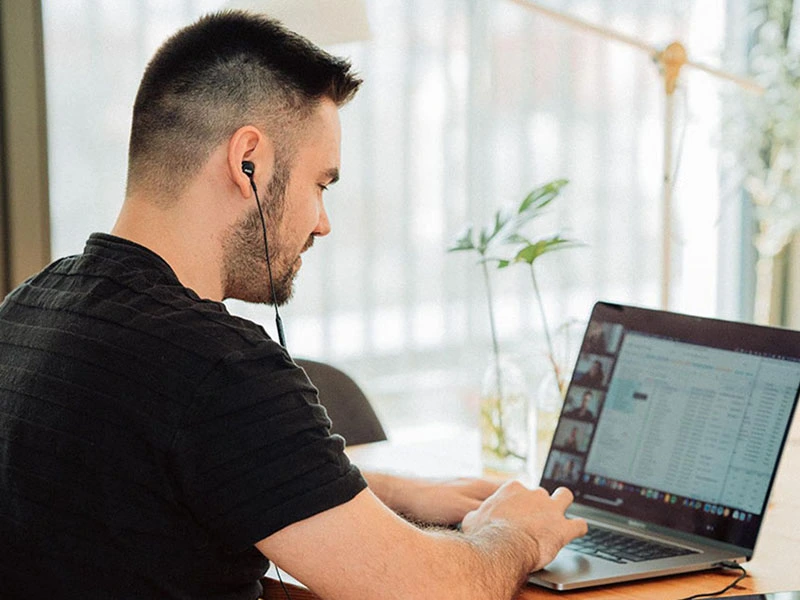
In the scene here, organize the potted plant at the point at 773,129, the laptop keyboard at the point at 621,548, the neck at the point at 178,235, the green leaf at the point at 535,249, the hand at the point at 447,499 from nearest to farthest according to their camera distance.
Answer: the neck at the point at 178,235 < the laptop keyboard at the point at 621,548 < the hand at the point at 447,499 < the green leaf at the point at 535,249 < the potted plant at the point at 773,129

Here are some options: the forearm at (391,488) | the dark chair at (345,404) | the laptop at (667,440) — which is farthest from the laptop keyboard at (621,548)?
the dark chair at (345,404)

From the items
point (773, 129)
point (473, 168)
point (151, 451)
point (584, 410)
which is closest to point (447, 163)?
point (473, 168)

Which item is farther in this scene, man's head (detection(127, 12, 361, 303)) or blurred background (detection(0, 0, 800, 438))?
blurred background (detection(0, 0, 800, 438))

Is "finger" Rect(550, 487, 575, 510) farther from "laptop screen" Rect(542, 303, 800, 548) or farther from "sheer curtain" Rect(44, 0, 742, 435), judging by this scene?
"sheer curtain" Rect(44, 0, 742, 435)

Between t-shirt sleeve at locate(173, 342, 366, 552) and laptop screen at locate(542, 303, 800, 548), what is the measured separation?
0.54 metres

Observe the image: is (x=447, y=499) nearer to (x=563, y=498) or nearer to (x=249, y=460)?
(x=563, y=498)

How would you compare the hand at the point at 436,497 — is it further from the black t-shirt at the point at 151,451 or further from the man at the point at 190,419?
the black t-shirt at the point at 151,451

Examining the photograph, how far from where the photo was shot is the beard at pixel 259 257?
123cm

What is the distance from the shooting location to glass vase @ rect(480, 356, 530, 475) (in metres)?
1.80

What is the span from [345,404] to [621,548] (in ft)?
2.51

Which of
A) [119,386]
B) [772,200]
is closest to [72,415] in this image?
[119,386]

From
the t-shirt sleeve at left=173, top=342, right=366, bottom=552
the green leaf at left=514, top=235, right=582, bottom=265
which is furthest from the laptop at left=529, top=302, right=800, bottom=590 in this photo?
the t-shirt sleeve at left=173, top=342, right=366, bottom=552

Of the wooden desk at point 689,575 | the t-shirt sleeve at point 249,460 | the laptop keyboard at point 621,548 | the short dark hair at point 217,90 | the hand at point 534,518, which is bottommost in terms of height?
the wooden desk at point 689,575

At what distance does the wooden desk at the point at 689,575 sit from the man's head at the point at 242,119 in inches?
15.9
